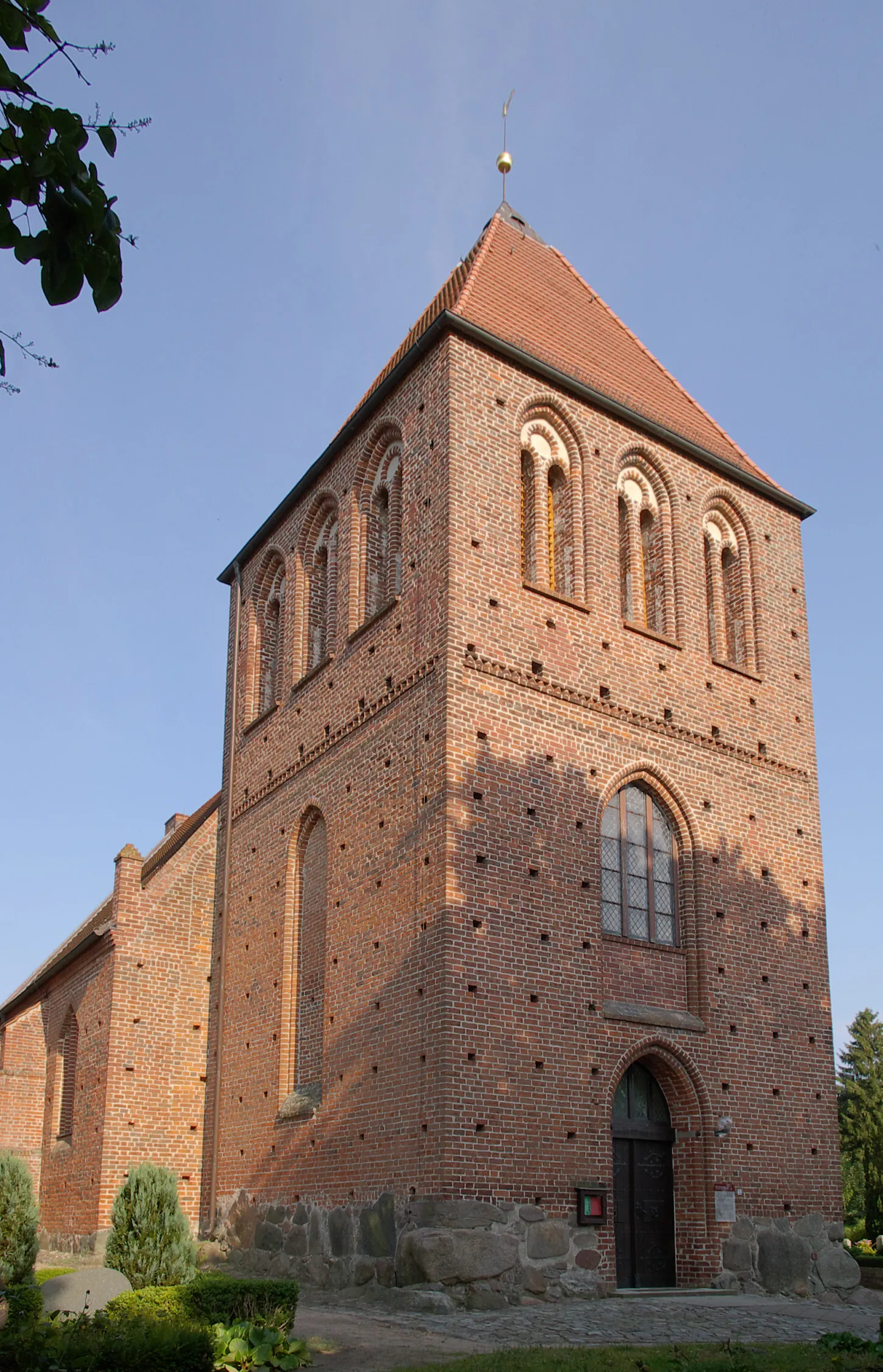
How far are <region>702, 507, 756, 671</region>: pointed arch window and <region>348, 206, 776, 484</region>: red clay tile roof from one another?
110cm

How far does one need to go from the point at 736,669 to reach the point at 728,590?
1654 mm

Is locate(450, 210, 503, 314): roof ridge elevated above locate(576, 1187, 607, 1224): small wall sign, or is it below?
above

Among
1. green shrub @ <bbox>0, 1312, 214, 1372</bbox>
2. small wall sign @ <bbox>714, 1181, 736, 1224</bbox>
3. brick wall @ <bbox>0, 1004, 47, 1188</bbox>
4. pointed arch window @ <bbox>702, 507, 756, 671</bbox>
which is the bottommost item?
green shrub @ <bbox>0, 1312, 214, 1372</bbox>

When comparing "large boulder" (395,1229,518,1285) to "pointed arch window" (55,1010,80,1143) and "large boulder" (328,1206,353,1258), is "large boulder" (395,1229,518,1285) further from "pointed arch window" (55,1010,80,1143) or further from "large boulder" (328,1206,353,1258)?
"pointed arch window" (55,1010,80,1143)

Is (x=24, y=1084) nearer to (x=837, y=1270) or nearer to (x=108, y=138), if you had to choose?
(x=837, y=1270)

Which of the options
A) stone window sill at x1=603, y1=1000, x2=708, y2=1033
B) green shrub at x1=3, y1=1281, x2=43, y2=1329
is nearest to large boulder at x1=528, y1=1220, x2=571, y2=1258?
stone window sill at x1=603, y1=1000, x2=708, y2=1033

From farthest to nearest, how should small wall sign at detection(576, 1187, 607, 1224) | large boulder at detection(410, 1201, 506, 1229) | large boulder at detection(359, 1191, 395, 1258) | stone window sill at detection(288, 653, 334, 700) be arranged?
1. stone window sill at detection(288, 653, 334, 700)
2. small wall sign at detection(576, 1187, 607, 1224)
3. large boulder at detection(359, 1191, 395, 1258)
4. large boulder at detection(410, 1201, 506, 1229)

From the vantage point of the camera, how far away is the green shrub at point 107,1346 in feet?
25.4

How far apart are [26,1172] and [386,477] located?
9.69 metres

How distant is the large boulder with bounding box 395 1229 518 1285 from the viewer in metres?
12.5

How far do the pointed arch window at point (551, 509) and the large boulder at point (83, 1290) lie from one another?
8.94 metres

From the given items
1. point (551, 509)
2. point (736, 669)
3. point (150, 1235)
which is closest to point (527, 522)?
point (551, 509)

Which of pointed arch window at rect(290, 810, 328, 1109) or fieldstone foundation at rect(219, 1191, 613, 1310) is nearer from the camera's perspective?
fieldstone foundation at rect(219, 1191, 613, 1310)

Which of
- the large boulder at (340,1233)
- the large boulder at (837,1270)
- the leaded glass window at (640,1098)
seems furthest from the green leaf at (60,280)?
the large boulder at (837,1270)
